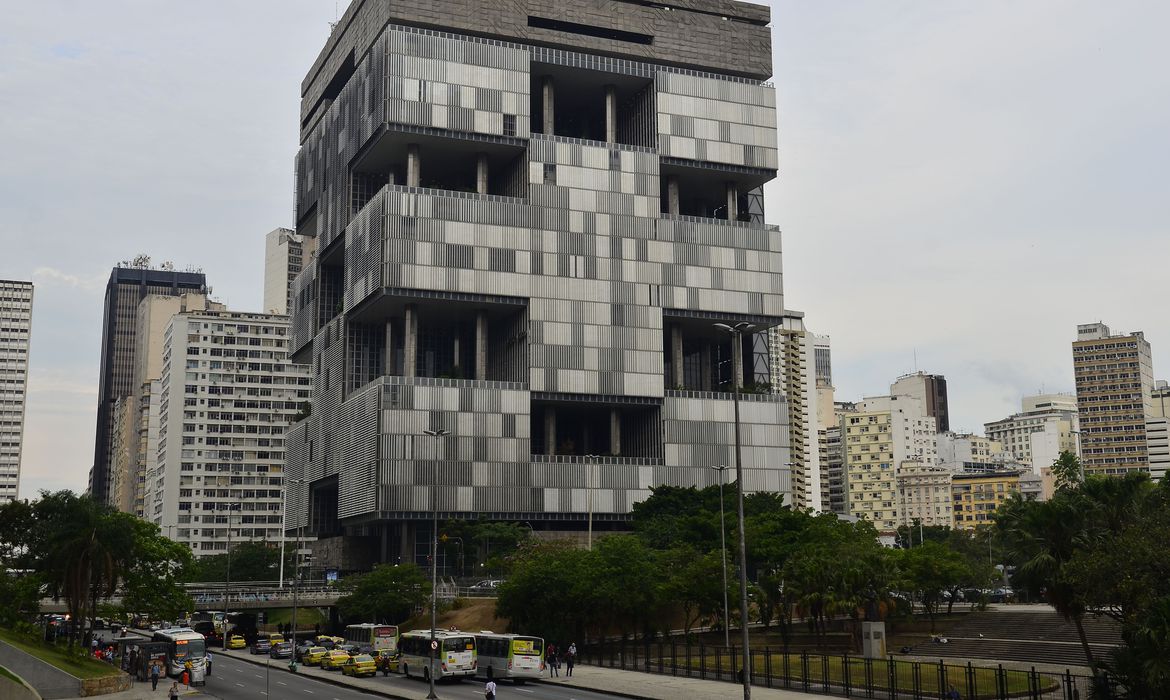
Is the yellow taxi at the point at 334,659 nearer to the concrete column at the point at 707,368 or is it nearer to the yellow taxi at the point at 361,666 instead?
the yellow taxi at the point at 361,666

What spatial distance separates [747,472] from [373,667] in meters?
69.8

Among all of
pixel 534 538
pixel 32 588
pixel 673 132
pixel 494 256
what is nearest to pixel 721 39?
pixel 673 132

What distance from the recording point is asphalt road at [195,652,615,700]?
64238 millimetres

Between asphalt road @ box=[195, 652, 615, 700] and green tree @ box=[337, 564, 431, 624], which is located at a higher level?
green tree @ box=[337, 564, 431, 624]

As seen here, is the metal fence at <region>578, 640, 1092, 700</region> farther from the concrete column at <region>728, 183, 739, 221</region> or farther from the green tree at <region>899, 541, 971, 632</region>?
the concrete column at <region>728, 183, 739, 221</region>

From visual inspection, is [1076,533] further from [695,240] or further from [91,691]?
[695,240]

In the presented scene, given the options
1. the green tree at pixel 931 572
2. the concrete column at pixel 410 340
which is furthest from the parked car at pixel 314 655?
the concrete column at pixel 410 340

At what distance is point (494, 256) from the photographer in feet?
451

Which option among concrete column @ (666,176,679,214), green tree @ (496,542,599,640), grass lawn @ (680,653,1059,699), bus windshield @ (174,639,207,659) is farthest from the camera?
concrete column @ (666,176,679,214)

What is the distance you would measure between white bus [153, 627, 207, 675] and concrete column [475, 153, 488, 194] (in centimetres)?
6906

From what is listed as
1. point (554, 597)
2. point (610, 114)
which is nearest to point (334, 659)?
point (554, 597)

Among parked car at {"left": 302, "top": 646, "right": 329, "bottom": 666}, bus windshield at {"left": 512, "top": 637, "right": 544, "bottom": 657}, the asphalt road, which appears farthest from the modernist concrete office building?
bus windshield at {"left": 512, "top": 637, "right": 544, "bottom": 657}

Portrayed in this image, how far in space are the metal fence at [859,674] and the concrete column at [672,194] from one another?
72.7m

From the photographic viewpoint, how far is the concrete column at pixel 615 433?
142 m
